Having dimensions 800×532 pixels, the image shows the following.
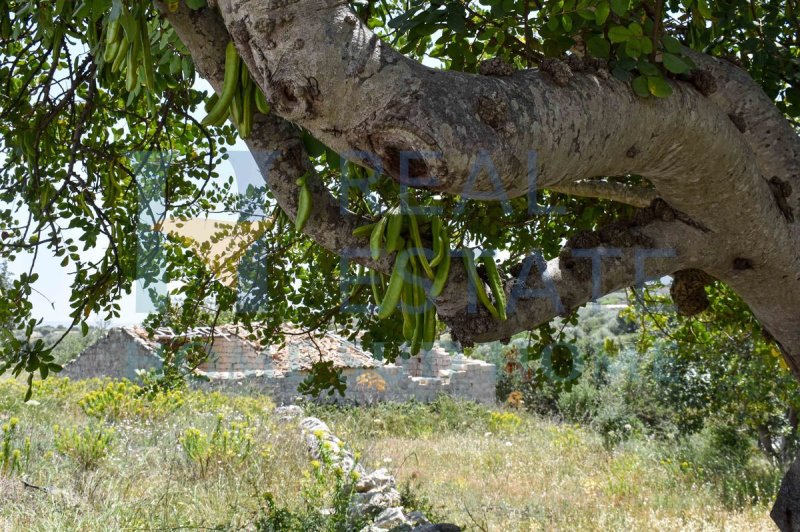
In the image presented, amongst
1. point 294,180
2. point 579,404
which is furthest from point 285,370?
point 294,180

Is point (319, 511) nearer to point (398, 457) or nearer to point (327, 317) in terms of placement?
point (327, 317)

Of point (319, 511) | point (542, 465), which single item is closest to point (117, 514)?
point (319, 511)

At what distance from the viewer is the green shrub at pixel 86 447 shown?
6457 mm

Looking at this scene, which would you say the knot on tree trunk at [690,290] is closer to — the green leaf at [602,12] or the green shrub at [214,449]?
the green leaf at [602,12]

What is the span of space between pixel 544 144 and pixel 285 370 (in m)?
13.0

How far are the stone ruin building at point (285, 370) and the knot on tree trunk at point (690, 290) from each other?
1011 cm

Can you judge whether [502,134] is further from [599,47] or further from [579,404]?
[579,404]

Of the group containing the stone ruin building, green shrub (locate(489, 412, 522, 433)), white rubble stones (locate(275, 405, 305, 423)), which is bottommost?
green shrub (locate(489, 412, 522, 433))

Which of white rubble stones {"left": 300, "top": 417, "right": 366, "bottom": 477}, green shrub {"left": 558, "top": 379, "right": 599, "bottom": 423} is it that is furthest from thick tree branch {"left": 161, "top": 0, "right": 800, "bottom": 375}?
Answer: green shrub {"left": 558, "top": 379, "right": 599, "bottom": 423}

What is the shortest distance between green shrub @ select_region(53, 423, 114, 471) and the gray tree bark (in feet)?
18.2

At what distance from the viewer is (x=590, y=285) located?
1735mm

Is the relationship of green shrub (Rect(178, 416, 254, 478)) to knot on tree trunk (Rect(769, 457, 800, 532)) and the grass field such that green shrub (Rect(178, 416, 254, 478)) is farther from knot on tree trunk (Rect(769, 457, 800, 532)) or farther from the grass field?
knot on tree trunk (Rect(769, 457, 800, 532))

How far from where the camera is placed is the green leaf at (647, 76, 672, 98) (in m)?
1.43

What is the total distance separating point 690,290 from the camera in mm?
2424
